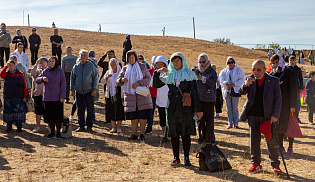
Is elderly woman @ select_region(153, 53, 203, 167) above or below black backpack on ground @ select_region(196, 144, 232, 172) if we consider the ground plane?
above

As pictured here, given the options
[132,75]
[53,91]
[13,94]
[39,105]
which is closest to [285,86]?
[132,75]

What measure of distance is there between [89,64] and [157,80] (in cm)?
359

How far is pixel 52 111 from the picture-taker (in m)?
9.35

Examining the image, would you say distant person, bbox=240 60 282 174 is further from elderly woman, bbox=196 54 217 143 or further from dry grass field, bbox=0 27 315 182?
elderly woman, bbox=196 54 217 143

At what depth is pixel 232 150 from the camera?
8414 mm

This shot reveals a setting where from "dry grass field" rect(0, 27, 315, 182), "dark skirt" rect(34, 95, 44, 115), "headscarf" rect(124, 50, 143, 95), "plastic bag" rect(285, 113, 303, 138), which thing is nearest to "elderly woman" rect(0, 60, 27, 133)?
"dark skirt" rect(34, 95, 44, 115)

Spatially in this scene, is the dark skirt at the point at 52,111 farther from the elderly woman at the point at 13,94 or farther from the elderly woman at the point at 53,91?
the elderly woman at the point at 13,94

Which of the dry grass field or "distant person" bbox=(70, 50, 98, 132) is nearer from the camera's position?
the dry grass field

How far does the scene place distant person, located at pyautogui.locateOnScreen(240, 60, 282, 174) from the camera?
245 inches

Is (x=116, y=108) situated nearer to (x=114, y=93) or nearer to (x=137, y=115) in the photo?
(x=114, y=93)

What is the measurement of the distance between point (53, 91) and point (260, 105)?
5109 millimetres

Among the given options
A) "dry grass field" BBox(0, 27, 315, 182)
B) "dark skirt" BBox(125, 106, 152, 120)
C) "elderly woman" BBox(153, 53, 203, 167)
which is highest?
"elderly woman" BBox(153, 53, 203, 167)

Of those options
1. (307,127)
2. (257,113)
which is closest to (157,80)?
(257,113)

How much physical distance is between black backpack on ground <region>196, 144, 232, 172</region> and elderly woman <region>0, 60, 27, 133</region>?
572 centimetres
